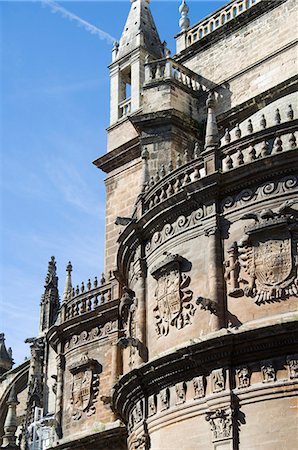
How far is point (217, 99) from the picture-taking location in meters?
24.3

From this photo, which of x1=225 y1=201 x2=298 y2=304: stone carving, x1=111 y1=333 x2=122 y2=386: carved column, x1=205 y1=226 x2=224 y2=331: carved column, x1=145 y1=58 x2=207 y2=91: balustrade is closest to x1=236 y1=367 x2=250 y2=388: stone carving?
x1=205 y1=226 x2=224 y2=331: carved column

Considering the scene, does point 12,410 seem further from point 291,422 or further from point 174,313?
point 291,422

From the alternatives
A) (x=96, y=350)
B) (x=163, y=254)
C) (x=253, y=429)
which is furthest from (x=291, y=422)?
(x=96, y=350)

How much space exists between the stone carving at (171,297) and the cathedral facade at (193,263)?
0.03 metres

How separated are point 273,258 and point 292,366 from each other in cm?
212

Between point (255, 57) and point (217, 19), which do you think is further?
point (217, 19)

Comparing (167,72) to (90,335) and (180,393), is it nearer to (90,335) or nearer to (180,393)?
(90,335)

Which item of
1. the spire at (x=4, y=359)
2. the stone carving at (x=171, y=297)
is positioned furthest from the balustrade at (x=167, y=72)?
the spire at (x=4, y=359)

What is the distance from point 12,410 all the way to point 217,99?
13.5 m

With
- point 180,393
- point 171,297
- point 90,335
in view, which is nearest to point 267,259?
point 171,297

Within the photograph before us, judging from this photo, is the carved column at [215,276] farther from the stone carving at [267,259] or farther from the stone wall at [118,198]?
the stone wall at [118,198]

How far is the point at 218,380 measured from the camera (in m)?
15.9

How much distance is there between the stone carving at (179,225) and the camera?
17.6m

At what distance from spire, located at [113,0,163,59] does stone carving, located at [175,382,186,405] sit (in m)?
12.8
